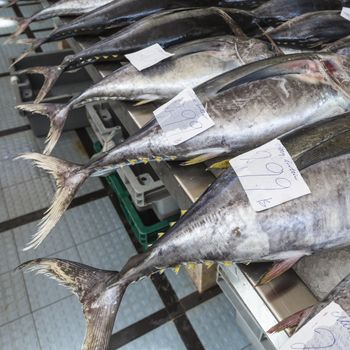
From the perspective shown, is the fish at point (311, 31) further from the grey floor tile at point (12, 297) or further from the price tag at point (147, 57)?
the grey floor tile at point (12, 297)

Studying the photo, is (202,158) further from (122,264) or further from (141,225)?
(122,264)

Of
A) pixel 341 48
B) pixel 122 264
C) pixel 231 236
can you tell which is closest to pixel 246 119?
pixel 231 236

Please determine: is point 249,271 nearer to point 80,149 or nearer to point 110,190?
point 110,190

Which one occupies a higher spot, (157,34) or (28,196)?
(157,34)

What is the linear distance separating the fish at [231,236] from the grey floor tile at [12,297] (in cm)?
97

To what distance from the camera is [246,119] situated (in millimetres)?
1062

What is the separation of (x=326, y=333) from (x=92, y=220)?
1630mm

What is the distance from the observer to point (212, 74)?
134 cm

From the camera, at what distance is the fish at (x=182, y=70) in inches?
52.6

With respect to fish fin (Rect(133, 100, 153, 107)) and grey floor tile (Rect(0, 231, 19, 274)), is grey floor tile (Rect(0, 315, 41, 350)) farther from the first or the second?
fish fin (Rect(133, 100, 153, 107))

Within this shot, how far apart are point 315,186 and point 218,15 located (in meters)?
1.15

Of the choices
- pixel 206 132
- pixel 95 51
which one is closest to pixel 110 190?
pixel 95 51

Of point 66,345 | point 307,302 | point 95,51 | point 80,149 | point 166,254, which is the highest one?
point 95,51

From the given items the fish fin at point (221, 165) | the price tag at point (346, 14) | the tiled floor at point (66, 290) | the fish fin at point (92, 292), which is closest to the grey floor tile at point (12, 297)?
the tiled floor at point (66, 290)
